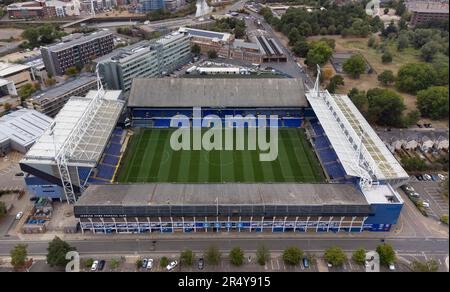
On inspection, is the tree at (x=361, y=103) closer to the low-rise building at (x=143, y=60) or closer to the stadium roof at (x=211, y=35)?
the low-rise building at (x=143, y=60)

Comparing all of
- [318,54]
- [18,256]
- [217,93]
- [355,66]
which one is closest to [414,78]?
[355,66]

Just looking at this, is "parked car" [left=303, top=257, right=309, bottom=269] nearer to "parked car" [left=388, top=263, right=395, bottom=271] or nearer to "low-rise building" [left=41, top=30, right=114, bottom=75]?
"parked car" [left=388, top=263, right=395, bottom=271]

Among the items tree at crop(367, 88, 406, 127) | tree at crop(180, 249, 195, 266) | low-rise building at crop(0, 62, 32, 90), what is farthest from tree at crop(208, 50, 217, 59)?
tree at crop(180, 249, 195, 266)

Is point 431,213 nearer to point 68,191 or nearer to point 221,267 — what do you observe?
point 221,267

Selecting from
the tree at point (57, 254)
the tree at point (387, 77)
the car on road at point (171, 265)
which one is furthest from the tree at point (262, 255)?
the tree at point (387, 77)

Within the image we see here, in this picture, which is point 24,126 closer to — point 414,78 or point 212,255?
point 212,255

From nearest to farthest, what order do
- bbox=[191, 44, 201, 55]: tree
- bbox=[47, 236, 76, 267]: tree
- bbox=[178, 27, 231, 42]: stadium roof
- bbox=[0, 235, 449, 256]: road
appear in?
1. bbox=[47, 236, 76, 267]: tree
2. bbox=[0, 235, 449, 256]: road
3. bbox=[191, 44, 201, 55]: tree
4. bbox=[178, 27, 231, 42]: stadium roof
